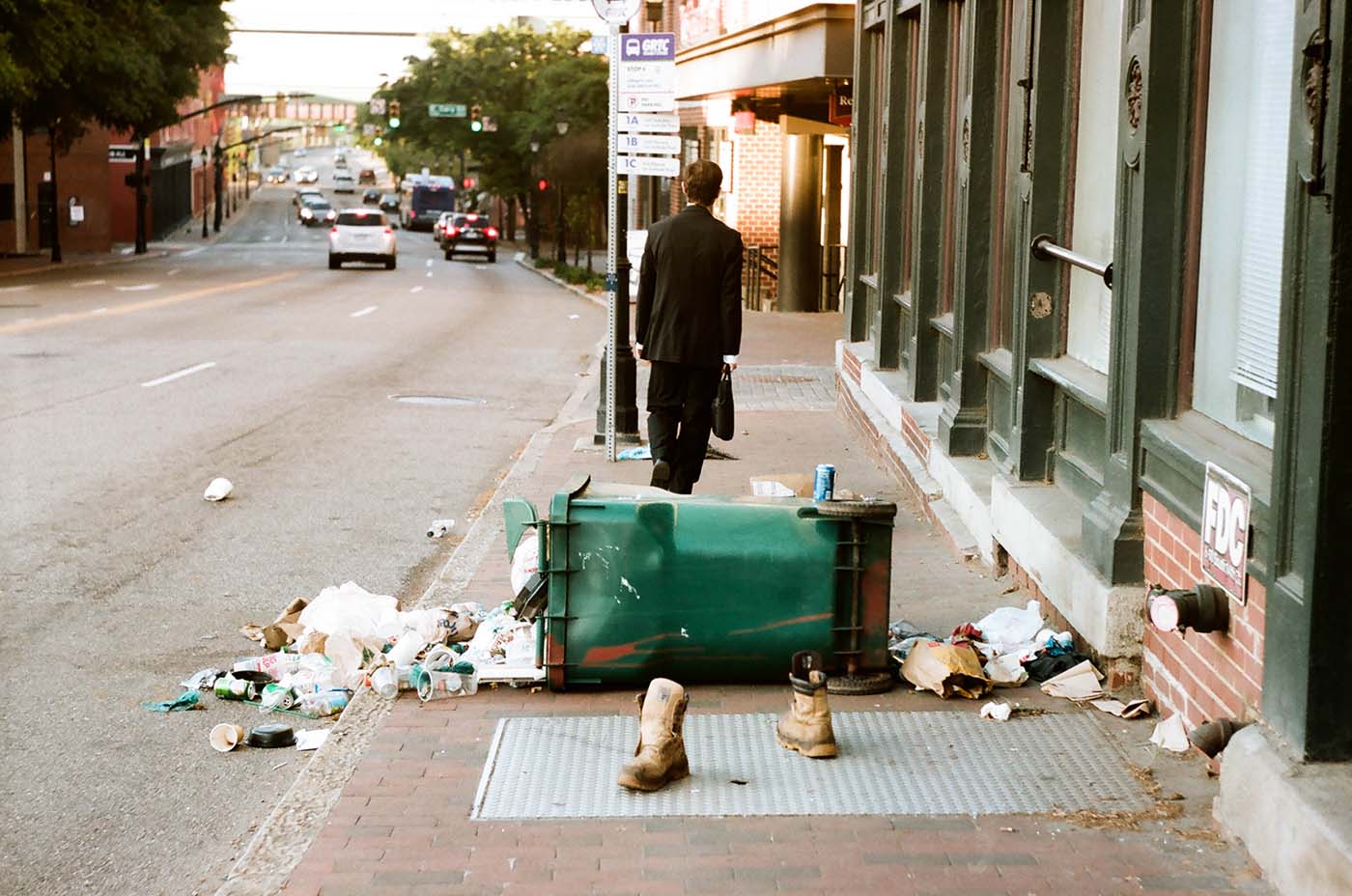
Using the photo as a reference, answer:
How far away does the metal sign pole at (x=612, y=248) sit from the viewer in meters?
12.6

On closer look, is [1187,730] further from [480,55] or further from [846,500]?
[480,55]

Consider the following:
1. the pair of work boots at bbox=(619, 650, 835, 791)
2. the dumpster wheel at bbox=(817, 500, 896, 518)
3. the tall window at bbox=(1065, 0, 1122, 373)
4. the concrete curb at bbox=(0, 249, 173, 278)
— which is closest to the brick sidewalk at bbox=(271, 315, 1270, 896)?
the pair of work boots at bbox=(619, 650, 835, 791)

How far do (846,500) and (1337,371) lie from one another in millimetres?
2211

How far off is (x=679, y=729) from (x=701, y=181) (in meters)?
4.22

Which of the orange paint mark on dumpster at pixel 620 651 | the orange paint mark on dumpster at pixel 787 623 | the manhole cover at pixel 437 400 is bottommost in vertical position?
the manhole cover at pixel 437 400

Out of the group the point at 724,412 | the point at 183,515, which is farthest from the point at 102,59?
the point at 724,412

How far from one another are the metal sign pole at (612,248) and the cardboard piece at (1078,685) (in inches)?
257

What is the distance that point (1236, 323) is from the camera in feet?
18.3

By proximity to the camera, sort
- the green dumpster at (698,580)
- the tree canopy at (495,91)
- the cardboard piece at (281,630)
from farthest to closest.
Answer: the tree canopy at (495,91)
the cardboard piece at (281,630)
the green dumpster at (698,580)

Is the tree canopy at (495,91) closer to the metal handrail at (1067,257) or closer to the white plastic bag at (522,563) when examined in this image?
the metal handrail at (1067,257)

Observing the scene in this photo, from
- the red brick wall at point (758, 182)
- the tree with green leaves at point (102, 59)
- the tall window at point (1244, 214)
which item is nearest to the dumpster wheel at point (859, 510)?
the tall window at point (1244, 214)

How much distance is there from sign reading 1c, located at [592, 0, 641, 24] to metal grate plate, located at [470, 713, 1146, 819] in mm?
7838

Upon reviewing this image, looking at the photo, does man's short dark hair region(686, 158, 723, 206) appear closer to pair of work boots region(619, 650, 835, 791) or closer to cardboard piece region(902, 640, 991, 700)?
cardboard piece region(902, 640, 991, 700)

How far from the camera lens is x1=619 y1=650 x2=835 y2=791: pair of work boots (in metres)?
5.27
